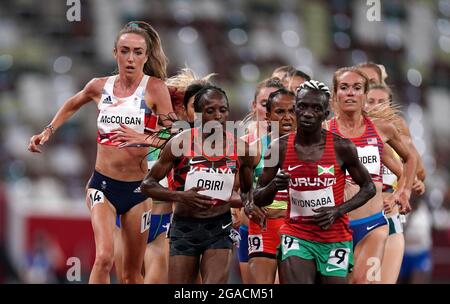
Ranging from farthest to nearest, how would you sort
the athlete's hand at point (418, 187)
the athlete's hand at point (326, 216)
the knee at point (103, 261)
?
1. the athlete's hand at point (418, 187)
2. the knee at point (103, 261)
3. the athlete's hand at point (326, 216)

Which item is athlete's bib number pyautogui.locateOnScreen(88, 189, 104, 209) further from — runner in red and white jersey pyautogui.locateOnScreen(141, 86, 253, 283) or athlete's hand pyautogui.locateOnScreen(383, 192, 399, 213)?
athlete's hand pyautogui.locateOnScreen(383, 192, 399, 213)

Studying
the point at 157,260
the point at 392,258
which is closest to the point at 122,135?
the point at 157,260

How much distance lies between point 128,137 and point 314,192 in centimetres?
176

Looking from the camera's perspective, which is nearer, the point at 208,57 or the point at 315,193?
the point at 315,193

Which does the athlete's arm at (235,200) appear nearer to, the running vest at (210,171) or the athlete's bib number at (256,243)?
the running vest at (210,171)

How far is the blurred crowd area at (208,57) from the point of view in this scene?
19.3m

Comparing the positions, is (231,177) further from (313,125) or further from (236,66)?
(236,66)

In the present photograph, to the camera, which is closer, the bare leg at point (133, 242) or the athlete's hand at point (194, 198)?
the athlete's hand at point (194, 198)

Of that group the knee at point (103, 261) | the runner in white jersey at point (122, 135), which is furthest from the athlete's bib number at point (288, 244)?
the runner in white jersey at point (122, 135)

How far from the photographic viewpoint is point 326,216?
24.4 ft

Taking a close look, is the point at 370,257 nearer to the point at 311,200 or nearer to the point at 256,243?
the point at 256,243

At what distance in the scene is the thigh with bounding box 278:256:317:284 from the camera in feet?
24.1

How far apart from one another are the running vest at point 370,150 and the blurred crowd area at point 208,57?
8.02 m
